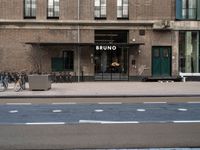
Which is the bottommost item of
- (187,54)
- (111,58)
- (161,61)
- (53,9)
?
(161,61)

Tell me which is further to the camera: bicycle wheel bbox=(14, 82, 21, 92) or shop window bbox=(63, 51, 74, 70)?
shop window bbox=(63, 51, 74, 70)

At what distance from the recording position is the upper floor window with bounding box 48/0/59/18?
1561 inches

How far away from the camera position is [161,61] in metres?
40.2

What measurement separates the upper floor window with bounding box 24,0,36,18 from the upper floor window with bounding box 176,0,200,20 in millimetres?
11585

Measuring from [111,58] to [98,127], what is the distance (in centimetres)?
2650

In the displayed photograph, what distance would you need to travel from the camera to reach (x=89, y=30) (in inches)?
1558

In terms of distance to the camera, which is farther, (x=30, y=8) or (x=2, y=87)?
(x=30, y=8)

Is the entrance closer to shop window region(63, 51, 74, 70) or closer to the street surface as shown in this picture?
shop window region(63, 51, 74, 70)

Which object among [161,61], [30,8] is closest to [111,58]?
[161,61]

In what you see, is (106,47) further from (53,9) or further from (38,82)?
(38,82)

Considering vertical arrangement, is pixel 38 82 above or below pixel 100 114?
above

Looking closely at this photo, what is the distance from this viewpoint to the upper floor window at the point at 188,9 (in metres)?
40.0

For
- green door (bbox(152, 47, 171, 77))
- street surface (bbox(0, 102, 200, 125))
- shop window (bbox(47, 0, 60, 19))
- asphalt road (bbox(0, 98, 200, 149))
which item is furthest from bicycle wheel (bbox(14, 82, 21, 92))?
green door (bbox(152, 47, 171, 77))

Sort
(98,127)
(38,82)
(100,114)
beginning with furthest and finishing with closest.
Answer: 1. (38,82)
2. (100,114)
3. (98,127)
